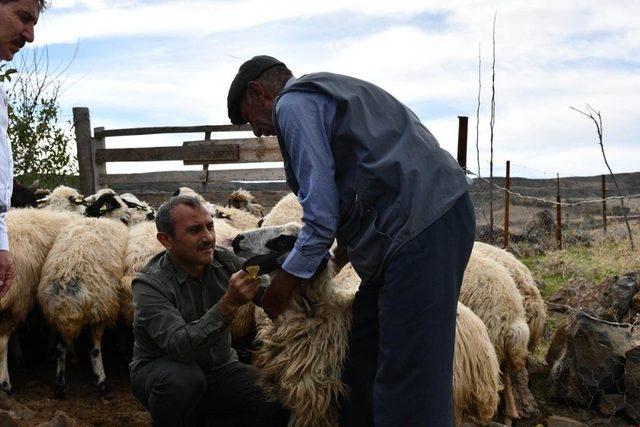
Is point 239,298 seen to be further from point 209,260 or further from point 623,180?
point 623,180

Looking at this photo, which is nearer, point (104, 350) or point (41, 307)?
point (41, 307)

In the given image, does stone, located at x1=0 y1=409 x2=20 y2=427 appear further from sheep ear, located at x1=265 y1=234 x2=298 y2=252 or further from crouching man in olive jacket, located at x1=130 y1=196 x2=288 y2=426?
sheep ear, located at x1=265 y1=234 x2=298 y2=252

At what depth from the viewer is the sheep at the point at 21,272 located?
20.9ft

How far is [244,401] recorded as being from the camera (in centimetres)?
425

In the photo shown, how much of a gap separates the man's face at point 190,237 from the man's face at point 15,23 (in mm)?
1249

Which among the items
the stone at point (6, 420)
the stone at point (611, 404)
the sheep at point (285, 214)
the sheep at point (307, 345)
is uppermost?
the sheep at point (285, 214)

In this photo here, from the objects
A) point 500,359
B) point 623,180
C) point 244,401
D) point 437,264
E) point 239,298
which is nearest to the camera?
point 437,264

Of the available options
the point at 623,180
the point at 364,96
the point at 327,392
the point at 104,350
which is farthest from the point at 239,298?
the point at 623,180

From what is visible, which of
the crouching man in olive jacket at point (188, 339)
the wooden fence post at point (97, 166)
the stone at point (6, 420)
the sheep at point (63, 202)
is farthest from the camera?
the wooden fence post at point (97, 166)

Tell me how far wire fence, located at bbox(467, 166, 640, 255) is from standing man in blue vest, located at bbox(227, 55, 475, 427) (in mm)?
5283

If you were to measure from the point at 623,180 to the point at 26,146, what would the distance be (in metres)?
19.2

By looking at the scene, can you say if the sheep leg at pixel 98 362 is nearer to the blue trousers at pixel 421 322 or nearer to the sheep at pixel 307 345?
the sheep at pixel 307 345

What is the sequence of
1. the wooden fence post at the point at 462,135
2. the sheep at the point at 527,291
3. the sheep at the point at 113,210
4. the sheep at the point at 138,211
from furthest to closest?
1. the wooden fence post at the point at 462,135
2. the sheep at the point at 138,211
3. the sheep at the point at 113,210
4. the sheep at the point at 527,291

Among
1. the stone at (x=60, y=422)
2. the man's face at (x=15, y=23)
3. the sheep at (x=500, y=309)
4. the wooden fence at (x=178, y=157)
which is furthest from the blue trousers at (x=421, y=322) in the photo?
the wooden fence at (x=178, y=157)
